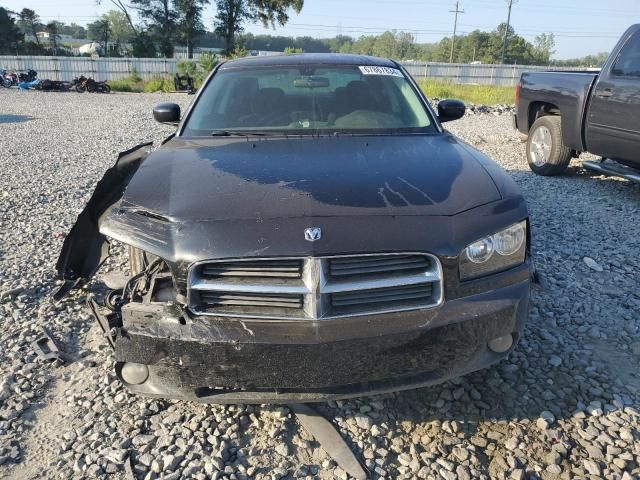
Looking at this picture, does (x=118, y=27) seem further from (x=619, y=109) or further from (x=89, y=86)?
(x=619, y=109)

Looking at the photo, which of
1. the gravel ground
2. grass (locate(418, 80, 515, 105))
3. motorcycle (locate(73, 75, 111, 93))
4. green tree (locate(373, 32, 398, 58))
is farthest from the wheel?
green tree (locate(373, 32, 398, 58))

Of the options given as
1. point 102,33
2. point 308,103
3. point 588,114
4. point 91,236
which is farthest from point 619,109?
point 102,33

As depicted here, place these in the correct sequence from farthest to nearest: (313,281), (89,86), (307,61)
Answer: (89,86)
(307,61)
(313,281)

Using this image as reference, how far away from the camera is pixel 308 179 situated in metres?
2.55

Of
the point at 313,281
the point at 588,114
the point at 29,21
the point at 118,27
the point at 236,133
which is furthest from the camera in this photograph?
the point at 118,27

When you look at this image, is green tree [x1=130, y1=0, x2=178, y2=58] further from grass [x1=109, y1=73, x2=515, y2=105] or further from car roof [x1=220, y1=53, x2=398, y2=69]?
car roof [x1=220, y1=53, x2=398, y2=69]

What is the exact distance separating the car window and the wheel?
0.97m

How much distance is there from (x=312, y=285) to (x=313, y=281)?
2 centimetres

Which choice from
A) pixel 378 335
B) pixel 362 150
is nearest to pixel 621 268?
pixel 362 150

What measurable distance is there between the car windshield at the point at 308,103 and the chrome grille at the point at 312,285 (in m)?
1.45

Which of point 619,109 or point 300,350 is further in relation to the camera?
point 619,109

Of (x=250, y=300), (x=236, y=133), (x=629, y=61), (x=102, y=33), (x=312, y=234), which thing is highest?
(x=102, y=33)

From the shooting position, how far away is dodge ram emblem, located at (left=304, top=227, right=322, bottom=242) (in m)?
2.11

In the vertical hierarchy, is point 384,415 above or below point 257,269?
below
